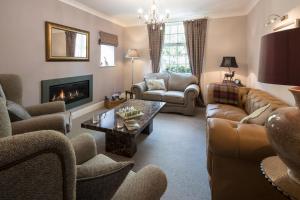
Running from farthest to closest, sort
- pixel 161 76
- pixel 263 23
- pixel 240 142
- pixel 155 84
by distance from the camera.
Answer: pixel 161 76
pixel 155 84
pixel 263 23
pixel 240 142

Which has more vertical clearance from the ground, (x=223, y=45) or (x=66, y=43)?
(x=223, y=45)

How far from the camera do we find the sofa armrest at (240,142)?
1.31m

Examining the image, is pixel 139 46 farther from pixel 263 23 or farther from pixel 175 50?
pixel 263 23

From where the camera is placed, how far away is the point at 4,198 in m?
0.45

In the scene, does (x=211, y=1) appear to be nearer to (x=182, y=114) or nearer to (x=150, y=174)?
(x=182, y=114)

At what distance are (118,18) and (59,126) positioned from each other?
161 inches

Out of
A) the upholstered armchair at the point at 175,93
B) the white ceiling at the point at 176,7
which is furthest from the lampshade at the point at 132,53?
the white ceiling at the point at 176,7

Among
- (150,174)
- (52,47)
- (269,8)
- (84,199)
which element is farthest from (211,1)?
(84,199)

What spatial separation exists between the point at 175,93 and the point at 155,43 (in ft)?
5.78

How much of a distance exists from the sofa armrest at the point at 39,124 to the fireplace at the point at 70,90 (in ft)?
5.42

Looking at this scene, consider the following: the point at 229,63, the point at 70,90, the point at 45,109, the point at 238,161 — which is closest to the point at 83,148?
the point at 238,161

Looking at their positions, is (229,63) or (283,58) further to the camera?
(229,63)

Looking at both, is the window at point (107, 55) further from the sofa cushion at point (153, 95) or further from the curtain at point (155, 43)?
the sofa cushion at point (153, 95)

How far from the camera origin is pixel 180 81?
16.1 ft
